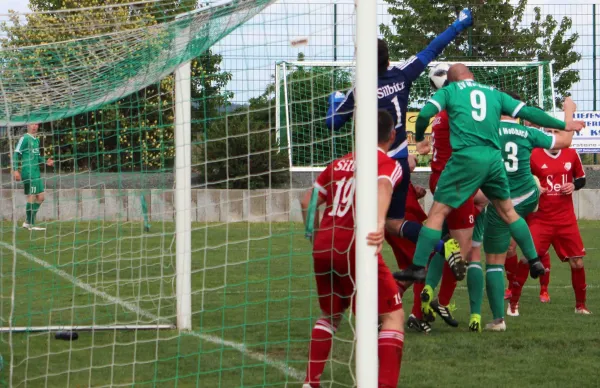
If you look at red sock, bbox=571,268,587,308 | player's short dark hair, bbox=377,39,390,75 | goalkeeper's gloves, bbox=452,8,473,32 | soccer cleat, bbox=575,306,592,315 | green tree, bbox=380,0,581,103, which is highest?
green tree, bbox=380,0,581,103

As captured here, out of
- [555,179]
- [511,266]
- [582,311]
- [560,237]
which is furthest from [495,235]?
[555,179]

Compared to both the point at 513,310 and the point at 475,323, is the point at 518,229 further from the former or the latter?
the point at 513,310

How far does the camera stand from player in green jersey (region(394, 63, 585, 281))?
21.8ft

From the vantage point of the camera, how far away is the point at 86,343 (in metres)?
6.91

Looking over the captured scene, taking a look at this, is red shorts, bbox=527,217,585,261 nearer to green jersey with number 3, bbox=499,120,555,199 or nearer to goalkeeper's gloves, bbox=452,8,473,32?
green jersey with number 3, bbox=499,120,555,199

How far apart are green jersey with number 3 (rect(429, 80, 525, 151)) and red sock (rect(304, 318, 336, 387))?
6.97ft

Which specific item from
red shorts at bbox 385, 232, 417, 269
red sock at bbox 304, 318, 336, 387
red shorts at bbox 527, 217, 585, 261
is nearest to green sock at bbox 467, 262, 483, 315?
red shorts at bbox 385, 232, 417, 269

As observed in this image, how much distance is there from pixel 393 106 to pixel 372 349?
105 inches

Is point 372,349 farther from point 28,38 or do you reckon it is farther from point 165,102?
point 165,102

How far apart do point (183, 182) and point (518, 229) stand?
→ 2.59 meters

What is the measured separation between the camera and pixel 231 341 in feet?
22.5

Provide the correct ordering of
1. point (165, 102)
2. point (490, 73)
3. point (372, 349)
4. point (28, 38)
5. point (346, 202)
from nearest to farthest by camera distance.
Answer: point (372, 349) < point (346, 202) < point (28, 38) < point (165, 102) < point (490, 73)

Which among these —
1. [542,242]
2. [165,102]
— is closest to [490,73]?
[542,242]

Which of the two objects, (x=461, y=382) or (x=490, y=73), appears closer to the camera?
(x=461, y=382)
